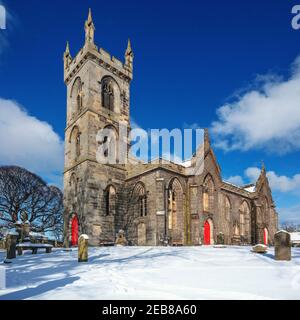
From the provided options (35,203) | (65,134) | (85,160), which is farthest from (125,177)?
(35,203)

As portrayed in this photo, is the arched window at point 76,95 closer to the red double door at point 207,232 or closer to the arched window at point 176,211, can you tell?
the arched window at point 176,211

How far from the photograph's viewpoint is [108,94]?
2930 centimetres

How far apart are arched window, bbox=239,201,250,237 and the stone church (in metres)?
2.75

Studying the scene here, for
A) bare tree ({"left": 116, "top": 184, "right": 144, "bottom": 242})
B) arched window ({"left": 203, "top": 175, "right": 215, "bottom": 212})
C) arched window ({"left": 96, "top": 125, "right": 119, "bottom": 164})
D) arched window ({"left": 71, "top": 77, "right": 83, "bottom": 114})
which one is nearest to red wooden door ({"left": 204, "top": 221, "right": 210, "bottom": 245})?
arched window ({"left": 203, "top": 175, "right": 215, "bottom": 212})

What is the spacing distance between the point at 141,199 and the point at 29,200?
69.4 ft

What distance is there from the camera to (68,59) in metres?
32.5

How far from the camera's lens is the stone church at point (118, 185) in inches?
965

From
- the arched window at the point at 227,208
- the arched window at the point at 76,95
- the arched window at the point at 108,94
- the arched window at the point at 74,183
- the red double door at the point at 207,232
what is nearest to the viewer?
the arched window at the point at 74,183

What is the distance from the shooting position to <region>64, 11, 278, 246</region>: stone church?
2450cm

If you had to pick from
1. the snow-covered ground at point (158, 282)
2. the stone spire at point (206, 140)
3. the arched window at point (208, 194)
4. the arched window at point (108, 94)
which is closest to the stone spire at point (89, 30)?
the arched window at point (108, 94)

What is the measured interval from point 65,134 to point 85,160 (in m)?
6.22

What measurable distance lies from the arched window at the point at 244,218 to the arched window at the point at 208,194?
7.59 meters
